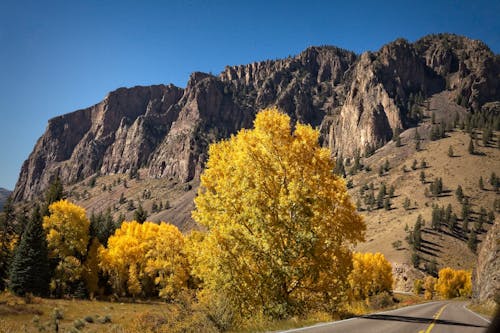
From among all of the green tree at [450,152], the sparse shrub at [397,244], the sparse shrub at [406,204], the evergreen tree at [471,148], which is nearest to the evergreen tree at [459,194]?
the sparse shrub at [406,204]

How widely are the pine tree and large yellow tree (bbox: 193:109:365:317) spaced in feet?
135

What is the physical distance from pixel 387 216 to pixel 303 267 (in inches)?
6518

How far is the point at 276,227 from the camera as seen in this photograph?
15.3 m

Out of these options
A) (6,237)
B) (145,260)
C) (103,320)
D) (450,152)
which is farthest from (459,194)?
(6,237)

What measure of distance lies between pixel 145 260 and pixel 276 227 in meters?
50.7

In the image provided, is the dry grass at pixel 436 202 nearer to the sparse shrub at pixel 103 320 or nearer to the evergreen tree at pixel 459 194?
the evergreen tree at pixel 459 194

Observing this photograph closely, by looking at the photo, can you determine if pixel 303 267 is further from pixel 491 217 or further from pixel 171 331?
pixel 491 217

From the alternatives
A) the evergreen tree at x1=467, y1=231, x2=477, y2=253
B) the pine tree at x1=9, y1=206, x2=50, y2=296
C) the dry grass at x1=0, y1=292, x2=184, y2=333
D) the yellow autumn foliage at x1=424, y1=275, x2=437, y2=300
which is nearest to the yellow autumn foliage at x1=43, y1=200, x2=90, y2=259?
the pine tree at x1=9, y1=206, x2=50, y2=296

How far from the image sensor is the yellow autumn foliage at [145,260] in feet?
172

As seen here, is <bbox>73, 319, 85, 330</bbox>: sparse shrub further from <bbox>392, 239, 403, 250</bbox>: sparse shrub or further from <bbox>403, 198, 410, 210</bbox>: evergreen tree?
<bbox>403, 198, 410, 210</bbox>: evergreen tree

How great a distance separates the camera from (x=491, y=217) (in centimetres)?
14612

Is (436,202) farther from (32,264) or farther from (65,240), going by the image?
(32,264)

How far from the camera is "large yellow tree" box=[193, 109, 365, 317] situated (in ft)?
49.4

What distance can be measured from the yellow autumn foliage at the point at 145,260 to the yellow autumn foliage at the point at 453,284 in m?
89.5
